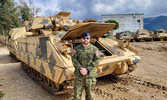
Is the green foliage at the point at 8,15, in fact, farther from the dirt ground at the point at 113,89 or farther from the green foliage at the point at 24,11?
the dirt ground at the point at 113,89

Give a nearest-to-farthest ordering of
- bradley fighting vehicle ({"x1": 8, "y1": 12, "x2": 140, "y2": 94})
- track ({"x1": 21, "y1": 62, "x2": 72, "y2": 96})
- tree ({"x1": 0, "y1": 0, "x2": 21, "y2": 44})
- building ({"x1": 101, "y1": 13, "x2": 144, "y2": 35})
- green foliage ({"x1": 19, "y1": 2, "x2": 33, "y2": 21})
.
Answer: bradley fighting vehicle ({"x1": 8, "y1": 12, "x2": 140, "y2": 94}) < track ({"x1": 21, "y1": 62, "x2": 72, "y2": 96}) < tree ({"x1": 0, "y1": 0, "x2": 21, "y2": 44}) < green foliage ({"x1": 19, "y1": 2, "x2": 33, "y2": 21}) < building ({"x1": 101, "y1": 13, "x2": 144, "y2": 35})

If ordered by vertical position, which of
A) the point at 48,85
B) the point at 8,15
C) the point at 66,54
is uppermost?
the point at 8,15

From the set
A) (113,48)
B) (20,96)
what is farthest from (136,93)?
(20,96)

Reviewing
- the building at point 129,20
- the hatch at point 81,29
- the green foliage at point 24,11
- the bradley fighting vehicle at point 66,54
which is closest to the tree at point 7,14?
the green foliage at point 24,11

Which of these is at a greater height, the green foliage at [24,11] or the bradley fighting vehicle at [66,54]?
the green foliage at [24,11]

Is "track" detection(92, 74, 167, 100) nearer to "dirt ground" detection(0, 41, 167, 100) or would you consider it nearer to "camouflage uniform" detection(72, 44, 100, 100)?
"dirt ground" detection(0, 41, 167, 100)

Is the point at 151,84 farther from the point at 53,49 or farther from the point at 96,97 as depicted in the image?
the point at 53,49

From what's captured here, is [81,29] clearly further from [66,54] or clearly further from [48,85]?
[48,85]

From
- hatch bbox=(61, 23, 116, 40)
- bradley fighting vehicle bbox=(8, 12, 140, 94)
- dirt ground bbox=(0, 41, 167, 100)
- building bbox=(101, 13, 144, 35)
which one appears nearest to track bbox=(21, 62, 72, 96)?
bradley fighting vehicle bbox=(8, 12, 140, 94)

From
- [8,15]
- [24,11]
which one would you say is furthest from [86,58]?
[24,11]

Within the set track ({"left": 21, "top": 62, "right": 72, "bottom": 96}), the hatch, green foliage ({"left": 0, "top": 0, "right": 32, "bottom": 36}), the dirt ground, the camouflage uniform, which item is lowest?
the dirt ground

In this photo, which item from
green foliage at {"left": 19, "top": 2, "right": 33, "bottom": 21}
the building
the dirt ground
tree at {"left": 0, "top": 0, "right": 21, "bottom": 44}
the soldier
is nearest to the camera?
Answer: the soldier

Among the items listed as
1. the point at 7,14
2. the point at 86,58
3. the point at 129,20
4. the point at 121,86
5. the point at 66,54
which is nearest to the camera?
the point at 86,58

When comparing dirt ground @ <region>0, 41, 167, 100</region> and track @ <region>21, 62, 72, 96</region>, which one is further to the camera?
dirt ground @ <region>0, 41, 167, 100</region>
